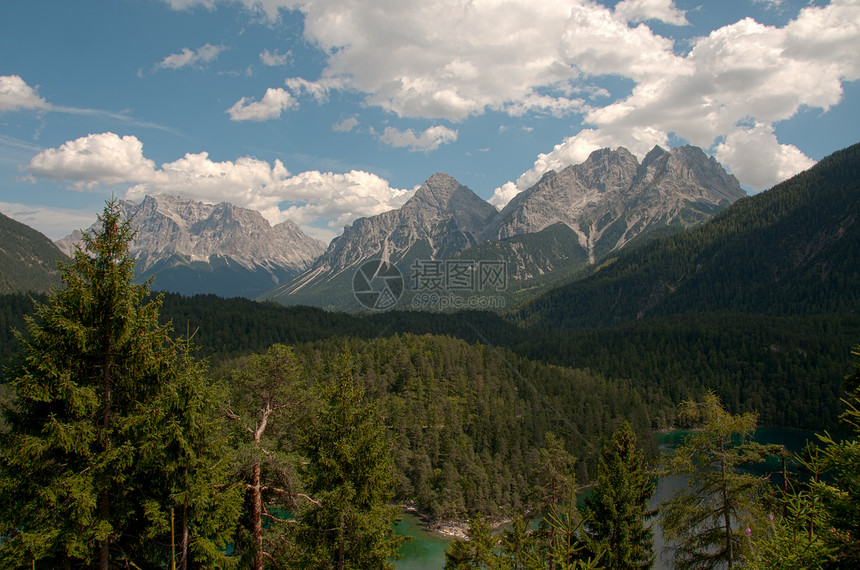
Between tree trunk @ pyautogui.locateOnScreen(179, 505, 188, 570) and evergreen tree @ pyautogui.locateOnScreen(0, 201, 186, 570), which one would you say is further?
tree trunk @ pyautogui.locateOnScreen(179, 505, 188, 570)

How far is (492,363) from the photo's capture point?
401ft

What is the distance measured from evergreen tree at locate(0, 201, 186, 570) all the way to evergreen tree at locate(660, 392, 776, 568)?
16.9m

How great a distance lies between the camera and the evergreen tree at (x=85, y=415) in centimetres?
1081

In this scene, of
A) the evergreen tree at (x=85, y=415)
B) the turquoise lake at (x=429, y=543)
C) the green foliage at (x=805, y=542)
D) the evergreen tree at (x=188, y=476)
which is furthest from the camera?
the turquoise lake at (x=429, y=543)

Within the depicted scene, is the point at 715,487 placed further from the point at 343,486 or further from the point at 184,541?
the point at 184,541

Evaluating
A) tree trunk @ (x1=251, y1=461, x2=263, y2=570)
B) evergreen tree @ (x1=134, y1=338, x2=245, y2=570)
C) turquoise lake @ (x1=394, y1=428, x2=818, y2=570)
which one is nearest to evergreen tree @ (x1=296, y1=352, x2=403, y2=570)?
tree trunk @ (x1=251, y1=461, x2=263, y2=570)

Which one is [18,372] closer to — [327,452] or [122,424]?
[122,424]

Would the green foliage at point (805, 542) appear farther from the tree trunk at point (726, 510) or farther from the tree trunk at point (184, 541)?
the tree trunk at point (184, 541)

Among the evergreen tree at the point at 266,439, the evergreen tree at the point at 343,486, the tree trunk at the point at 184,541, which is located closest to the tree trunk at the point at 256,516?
the evergreen tree at the point at 266,439

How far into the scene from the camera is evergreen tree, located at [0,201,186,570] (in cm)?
1081

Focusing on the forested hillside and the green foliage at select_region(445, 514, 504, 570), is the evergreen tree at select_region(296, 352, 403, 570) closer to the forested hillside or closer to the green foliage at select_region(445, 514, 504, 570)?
the green foliage at select_region(445, 514, 504, 570)

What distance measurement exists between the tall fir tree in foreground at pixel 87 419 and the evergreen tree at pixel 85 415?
0.08 ft

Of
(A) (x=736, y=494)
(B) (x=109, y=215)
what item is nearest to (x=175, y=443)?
(B) (x=109, y=215)

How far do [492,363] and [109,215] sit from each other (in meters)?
115
